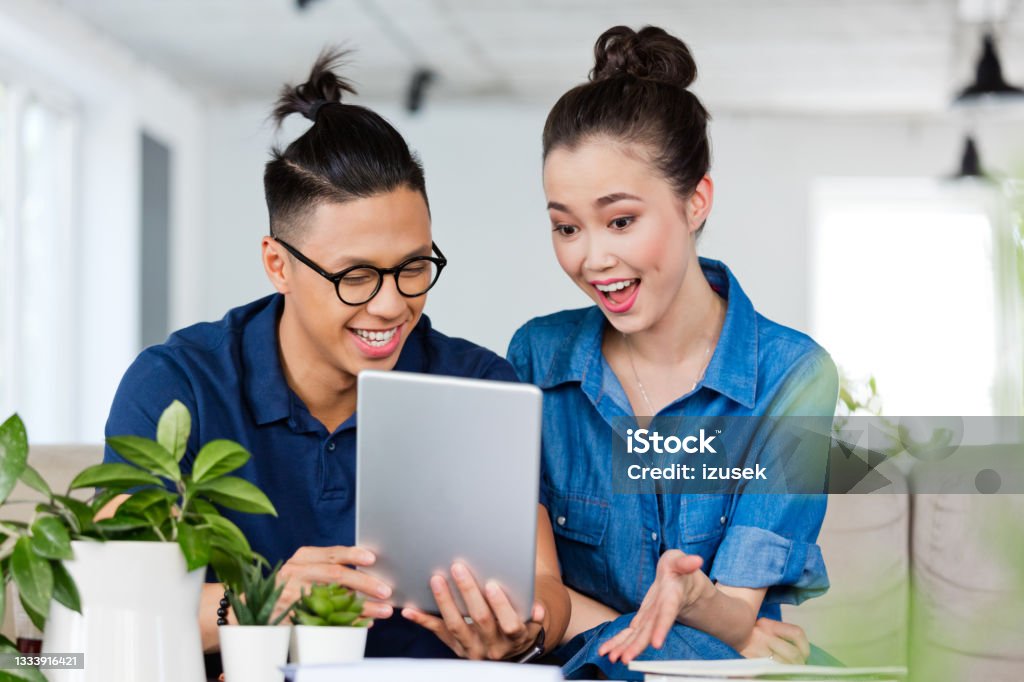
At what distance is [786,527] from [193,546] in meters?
0.99

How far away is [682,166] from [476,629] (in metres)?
0.87

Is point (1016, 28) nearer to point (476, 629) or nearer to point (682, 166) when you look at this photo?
point (682, 166)

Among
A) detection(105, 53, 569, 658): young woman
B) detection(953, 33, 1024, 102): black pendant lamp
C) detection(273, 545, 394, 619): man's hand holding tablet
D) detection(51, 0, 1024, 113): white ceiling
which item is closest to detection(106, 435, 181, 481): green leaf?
detection(273, 545, 394, 619): man's hand holding tablet

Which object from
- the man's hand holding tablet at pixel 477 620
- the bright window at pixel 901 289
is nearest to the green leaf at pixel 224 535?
the man's hand holding tablet at pixel 477 620

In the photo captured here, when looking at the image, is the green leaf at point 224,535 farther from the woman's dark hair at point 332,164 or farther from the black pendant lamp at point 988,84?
the black pendant lamp at point 988,84

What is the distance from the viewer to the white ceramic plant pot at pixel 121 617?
33.6 inches

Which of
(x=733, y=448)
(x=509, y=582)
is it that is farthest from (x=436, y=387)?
(x=733, y=448)

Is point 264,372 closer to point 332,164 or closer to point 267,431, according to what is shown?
point 267,431

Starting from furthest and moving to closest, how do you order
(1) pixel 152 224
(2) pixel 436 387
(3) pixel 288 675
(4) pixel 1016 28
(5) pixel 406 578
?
(1) pixel 152 224
(4) pixel 1016 28
(5) pixel 406 578
(2) pixel 436 387
(3) pixel 288 675

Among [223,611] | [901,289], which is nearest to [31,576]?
[223,611]

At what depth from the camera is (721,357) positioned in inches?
67.4

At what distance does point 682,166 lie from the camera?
1.75 metres

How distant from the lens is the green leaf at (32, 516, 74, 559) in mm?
827

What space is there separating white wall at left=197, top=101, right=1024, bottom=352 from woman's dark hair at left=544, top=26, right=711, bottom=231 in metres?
5.93
